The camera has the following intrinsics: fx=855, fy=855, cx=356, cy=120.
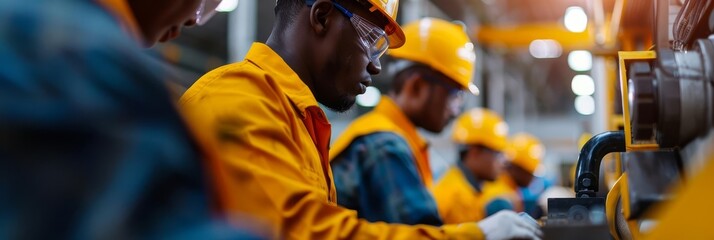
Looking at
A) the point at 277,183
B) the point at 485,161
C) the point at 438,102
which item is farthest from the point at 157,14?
the point at 485,161

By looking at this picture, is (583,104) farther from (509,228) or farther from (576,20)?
(509,228)

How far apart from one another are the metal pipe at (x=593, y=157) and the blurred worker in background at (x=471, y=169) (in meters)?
3.18

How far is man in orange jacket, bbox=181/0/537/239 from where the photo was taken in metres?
1.89

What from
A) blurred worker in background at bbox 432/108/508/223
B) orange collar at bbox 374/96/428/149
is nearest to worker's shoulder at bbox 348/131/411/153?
orange collar at bbox 374/96/428/149

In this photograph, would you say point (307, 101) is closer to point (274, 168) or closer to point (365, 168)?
point (274, 168)

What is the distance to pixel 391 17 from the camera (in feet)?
8.49

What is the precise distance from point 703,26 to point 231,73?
113 cm

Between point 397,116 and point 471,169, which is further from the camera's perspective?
point 471,169

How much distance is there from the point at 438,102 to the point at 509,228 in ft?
8.31

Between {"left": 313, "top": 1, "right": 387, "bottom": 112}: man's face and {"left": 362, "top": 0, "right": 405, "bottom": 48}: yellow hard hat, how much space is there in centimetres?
2

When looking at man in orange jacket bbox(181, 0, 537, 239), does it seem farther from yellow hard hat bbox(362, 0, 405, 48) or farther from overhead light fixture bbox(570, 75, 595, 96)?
overhead light fixture bbox(570, 75, 595, 96)

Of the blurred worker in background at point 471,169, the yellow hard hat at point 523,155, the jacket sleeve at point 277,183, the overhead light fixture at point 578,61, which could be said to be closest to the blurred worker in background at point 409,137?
the jacket sleeve at point 277,183

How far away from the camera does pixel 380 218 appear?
3232 millimetres

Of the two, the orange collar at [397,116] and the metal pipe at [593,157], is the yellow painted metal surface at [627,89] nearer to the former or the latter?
the metal pipe at [593,157]
